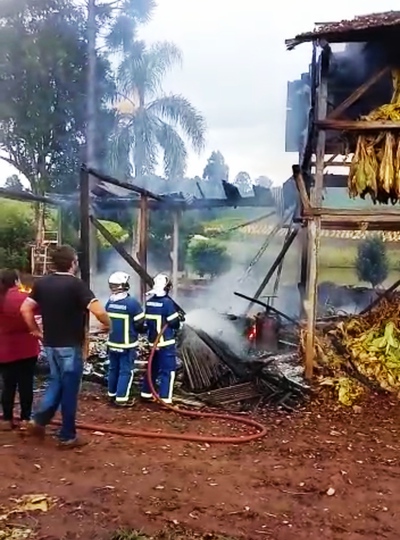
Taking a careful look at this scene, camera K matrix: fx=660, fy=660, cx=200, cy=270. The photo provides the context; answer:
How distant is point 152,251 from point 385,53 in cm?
1467

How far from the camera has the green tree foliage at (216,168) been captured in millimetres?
31000

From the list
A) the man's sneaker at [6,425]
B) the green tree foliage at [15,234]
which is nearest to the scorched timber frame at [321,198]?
the man's sneaker at [6,425]

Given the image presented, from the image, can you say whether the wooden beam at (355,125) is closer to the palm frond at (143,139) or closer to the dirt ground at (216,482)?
the dirt ground at (216,482)

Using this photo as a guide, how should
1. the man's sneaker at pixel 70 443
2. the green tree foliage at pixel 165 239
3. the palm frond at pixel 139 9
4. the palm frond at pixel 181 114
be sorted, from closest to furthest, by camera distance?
1. the man's sneaker at pixel 70 443
2. the green tree foliage at pixel 165 239
3. the palm frond at pixel 181 114
4. the palm frond at pixel 139 9

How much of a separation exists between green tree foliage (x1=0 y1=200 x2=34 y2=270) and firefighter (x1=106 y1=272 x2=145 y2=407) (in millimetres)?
11863

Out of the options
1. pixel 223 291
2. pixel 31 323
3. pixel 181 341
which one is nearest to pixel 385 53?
pixel 181 341

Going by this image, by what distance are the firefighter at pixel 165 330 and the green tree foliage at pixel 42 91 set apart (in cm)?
1791

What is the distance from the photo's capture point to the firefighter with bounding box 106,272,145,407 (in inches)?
323

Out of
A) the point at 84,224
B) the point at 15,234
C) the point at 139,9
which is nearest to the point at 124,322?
the point at 84,224

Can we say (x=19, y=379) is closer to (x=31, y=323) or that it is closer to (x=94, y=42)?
(x=31, y=323)

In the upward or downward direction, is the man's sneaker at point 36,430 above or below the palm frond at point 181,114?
below

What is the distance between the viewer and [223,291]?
1780 cm

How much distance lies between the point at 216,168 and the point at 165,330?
2507 centimetres

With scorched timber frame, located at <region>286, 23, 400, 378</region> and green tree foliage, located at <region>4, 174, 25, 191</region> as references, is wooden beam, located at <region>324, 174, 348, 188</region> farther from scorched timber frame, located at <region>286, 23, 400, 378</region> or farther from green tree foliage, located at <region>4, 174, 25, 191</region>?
green tree foliage, located at <region>4, 174, 25, 191</region>
